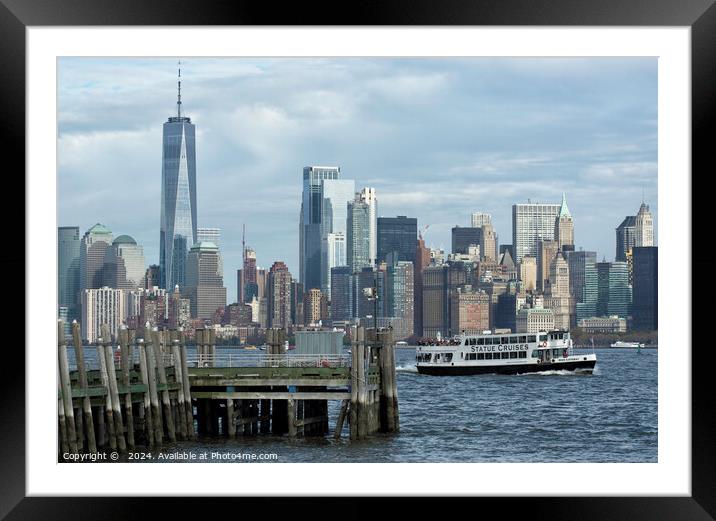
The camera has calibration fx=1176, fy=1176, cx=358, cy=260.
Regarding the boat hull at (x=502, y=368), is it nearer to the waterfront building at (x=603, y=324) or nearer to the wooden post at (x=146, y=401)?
the wooden post at (x=146, y=401)

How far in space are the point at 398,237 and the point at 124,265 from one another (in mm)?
24649

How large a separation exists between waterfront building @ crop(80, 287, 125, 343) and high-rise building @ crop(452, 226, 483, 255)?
3090 centimetres

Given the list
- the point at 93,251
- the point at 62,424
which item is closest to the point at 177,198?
the point at 93,251

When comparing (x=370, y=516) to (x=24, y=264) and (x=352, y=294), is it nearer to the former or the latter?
(x=24, y=264)

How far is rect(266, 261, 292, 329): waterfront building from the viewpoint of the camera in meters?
102

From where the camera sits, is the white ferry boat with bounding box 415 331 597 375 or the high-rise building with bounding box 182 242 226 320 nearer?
the white ferry boat with bounding box 415 331 597 375

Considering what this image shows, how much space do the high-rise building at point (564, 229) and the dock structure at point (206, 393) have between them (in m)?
82.2

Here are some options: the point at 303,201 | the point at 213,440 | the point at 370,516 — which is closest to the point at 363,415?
the point at 213,440

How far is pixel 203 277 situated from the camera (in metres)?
115

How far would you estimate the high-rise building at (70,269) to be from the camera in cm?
9150

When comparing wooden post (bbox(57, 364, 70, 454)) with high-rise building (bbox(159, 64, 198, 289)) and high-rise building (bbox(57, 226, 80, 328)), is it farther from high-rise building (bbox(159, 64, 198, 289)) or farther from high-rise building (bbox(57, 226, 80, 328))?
high-rise building (bbox(159, 64, 198, 289))

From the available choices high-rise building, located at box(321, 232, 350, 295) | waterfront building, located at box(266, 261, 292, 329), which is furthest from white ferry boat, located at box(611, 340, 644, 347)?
waterfront building, located at box(266, 261, 292, 329)

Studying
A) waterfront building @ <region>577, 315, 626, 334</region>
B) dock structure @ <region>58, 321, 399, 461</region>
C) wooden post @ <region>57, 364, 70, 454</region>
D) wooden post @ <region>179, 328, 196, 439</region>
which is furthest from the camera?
waterfront building @ <region>577, 315, 626, 334</region>
